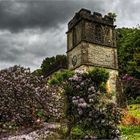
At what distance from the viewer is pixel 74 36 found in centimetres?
4544

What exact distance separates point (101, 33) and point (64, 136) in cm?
3312

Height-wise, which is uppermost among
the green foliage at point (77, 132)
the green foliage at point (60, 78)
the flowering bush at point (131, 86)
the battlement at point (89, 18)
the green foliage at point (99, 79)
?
the battlement at point (89, 18)

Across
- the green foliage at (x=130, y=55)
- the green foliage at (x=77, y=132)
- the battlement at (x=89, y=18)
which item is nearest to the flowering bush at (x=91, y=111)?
the green foliage at (x=77, y=132)

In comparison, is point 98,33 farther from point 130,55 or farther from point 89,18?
point 130,55

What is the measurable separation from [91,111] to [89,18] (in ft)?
108

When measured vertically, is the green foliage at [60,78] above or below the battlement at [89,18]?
below

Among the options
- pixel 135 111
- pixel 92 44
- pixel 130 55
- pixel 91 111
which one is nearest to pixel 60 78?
pixel 135 111

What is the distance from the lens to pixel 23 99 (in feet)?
50.4

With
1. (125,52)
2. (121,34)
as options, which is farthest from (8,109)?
(121,34)

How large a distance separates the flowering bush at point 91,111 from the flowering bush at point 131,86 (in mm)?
33346

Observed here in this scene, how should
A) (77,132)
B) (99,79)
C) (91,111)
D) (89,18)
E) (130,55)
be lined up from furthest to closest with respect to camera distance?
(130,55) → (89,18) → (99,79) → (77,132) → (91,111)

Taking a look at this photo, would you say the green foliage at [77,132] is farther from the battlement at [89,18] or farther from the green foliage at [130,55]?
the green foliage at [130,55]

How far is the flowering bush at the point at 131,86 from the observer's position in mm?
45969

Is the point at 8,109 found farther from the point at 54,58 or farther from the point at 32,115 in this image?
the point at 54,58
